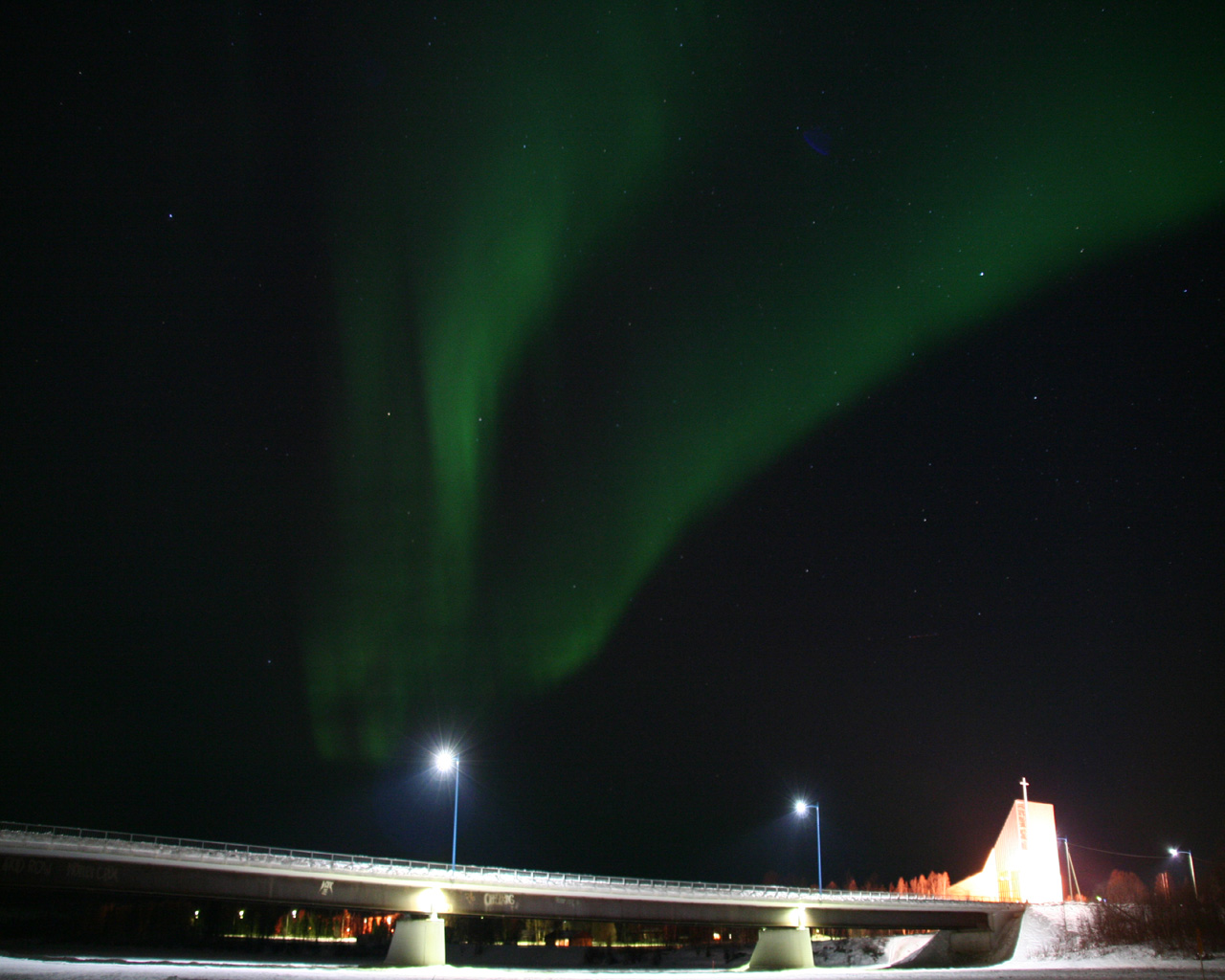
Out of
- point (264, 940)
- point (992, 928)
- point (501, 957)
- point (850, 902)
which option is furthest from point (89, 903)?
point (992, 928)

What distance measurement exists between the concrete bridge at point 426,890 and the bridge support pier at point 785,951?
95 millimetres

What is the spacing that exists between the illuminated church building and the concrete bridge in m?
23.2

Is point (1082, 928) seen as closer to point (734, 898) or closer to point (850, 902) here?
point (850, 902)

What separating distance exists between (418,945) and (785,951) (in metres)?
28.8

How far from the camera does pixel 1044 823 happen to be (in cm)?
10406

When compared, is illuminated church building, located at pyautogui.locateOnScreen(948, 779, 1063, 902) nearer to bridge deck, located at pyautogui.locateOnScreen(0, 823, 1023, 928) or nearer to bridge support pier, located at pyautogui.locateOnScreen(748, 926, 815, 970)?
bridge deck, located at pyautogui.locateOnScreen(0, 823, 1023, 928)

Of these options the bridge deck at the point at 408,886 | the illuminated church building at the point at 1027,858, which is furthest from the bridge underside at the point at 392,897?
the illuminated church building at the point at 1027,858

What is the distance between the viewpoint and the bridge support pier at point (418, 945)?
54.4 m

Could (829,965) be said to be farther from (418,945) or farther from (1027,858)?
(418,945)

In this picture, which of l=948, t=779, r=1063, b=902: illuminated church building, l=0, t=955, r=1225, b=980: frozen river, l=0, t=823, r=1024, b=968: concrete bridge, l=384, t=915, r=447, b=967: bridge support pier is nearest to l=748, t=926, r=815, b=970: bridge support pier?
l=0, t=823, r=1024, b=968: concrete bridge

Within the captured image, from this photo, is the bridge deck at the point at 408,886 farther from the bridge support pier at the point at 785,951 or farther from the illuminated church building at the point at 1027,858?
the illuminated church building at the point at 1027,858

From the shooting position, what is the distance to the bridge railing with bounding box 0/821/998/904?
5031 cm

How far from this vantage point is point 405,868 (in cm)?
5591

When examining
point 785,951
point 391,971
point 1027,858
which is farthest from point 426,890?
point 1027,858
